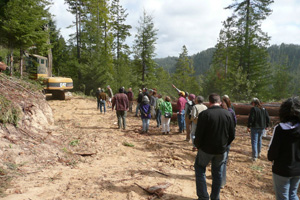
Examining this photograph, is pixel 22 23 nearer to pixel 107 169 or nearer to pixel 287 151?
pixel 107 169

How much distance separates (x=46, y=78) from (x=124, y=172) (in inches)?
491

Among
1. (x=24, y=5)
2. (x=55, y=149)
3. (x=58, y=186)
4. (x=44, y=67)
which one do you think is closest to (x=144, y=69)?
(x=44, y=67)

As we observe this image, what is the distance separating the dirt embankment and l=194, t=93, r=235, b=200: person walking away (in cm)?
73

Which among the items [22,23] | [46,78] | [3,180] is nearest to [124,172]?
[3,180]

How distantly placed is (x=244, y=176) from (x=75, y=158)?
4.92 meters

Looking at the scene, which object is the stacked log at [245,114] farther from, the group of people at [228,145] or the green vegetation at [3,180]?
the green vegetation at [3,180]

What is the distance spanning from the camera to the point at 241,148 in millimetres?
7508

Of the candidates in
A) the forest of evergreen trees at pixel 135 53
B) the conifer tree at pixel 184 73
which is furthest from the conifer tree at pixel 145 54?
the conifer tree at pixel 184 73

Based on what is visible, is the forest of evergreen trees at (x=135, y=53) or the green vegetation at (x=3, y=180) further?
the forest of evergreen trees at (x=135, y=53)

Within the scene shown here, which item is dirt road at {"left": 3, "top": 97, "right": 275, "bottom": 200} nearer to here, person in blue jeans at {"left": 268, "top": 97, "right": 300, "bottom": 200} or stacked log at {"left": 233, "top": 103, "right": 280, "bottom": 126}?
person in blue jeans at {"left": 268, "top": 97, "right": 300, "bottom": 200}

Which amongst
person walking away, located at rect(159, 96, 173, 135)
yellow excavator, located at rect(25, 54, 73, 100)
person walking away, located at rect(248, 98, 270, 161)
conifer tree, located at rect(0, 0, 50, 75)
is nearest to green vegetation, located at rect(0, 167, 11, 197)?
person walking away, located at rect(159, 96, 173, 135)

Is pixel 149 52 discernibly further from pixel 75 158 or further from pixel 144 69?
pixel 75 158

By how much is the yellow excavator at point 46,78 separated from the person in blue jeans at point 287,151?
14379mm

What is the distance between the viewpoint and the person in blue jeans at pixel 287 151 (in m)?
2.43
